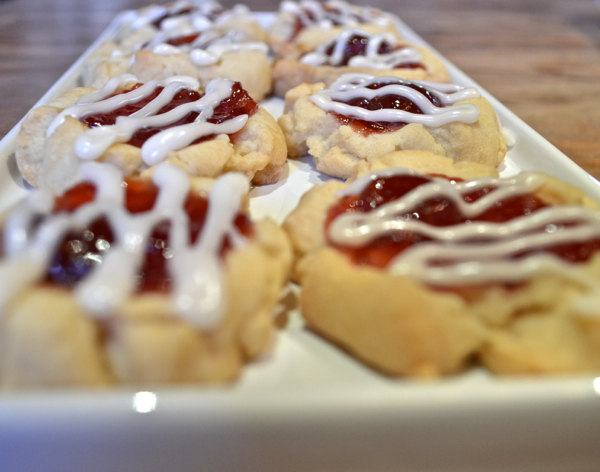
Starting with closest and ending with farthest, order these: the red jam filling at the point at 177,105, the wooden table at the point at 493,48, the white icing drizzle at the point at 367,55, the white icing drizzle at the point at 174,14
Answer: the red jam filling at the point at 177,105 → the white icing drizzle at the point at 367,55 → the wooden table at the point at 493,48 → the white icing drizzle at the point at 174,14

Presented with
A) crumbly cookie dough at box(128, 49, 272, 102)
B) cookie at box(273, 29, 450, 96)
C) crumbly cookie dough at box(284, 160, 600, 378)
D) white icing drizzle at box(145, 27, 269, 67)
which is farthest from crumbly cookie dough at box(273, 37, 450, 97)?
crumbly cookie dough at box(284, 160, 600, 378)

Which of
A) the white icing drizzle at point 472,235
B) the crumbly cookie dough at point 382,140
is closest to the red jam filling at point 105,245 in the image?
the white icing drizzle at point 472,235

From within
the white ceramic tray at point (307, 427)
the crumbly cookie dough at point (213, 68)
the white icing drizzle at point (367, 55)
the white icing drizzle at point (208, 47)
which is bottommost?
the white ceramic tray at point (307, 427)

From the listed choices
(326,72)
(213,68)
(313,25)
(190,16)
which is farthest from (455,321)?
(190,16)

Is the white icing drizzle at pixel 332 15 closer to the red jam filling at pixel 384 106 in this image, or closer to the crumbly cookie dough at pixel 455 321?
the red jam filling at pixel 384 106

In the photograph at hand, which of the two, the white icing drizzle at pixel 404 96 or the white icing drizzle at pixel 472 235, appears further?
the white icing drizzle at pixel 404 96

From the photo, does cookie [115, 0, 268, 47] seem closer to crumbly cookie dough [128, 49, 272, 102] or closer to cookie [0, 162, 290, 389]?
crumbly cookie dough [128, 49, 272, 102]

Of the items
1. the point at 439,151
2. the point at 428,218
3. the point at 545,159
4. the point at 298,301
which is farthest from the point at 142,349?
the point at 545,159
